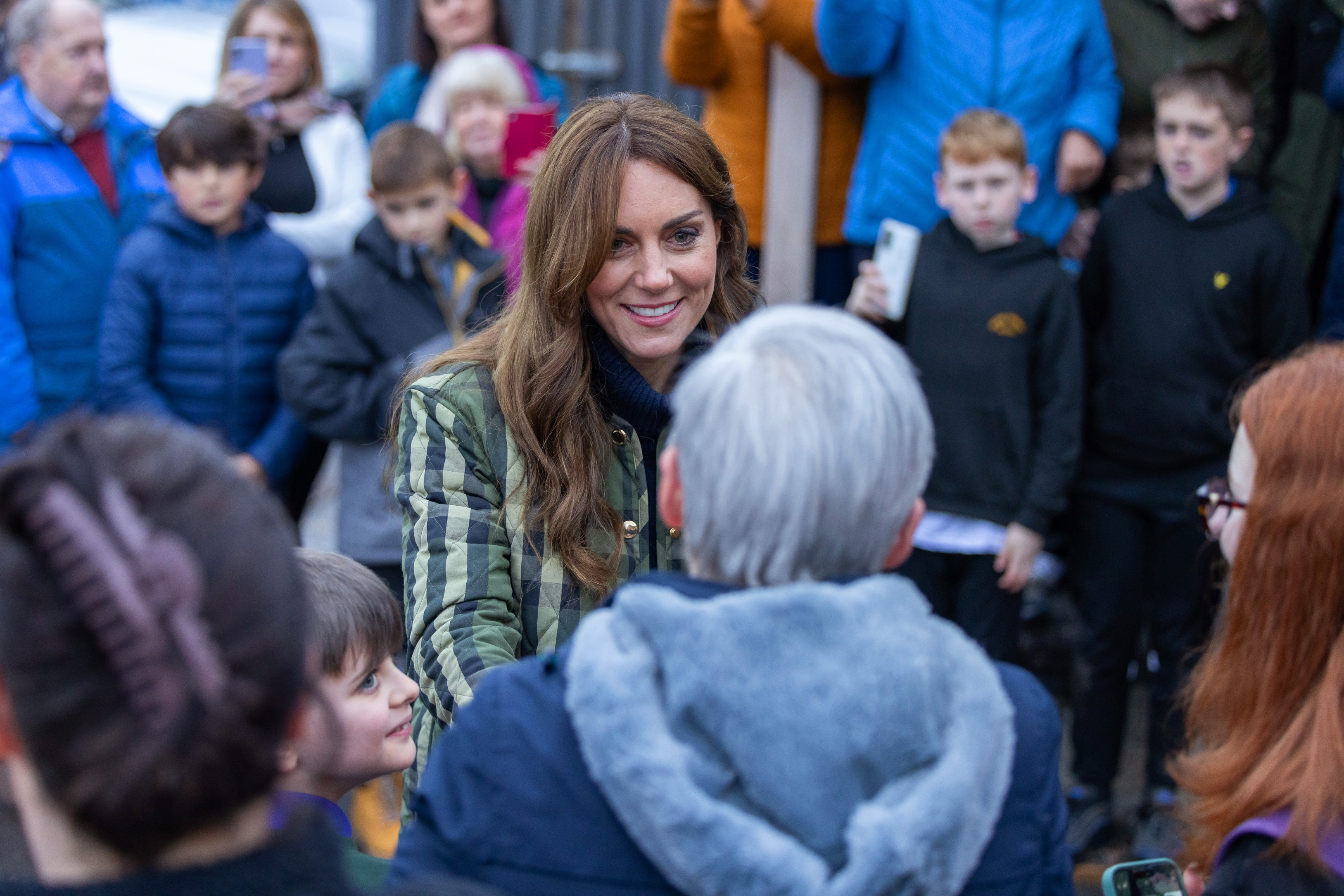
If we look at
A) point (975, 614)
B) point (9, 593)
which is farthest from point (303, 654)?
point (975, 614)

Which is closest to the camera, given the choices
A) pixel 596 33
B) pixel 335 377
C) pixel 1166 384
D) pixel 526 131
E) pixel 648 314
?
pixel 648 314

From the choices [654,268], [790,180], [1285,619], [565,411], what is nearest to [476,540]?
[565,411]

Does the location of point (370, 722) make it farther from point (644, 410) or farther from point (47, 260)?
point (47, 260)

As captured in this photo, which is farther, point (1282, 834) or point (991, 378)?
point (991, 378)

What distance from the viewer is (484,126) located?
4418 millimetres

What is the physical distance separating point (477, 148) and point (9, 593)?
363 centimetres

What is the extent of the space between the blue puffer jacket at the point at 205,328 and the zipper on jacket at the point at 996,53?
2273 mm

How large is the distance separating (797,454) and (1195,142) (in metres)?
3.01

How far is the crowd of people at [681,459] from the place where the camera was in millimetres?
1073

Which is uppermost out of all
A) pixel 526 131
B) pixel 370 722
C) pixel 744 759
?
pixel 526 131

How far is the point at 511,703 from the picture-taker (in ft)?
4.43

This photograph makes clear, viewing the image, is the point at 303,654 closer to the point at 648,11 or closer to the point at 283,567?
the point at 283,567

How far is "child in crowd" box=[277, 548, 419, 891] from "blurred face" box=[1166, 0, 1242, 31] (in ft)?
10.8

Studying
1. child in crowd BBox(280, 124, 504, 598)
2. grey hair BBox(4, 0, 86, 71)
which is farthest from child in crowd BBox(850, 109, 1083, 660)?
grey hair BBox(4, 0, 86, 71)
